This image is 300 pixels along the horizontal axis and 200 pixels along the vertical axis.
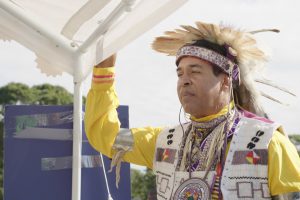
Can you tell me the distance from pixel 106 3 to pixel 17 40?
58cm

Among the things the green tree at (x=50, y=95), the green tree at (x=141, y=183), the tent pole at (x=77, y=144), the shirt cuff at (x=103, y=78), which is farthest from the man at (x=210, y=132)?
the green tree at (x=141, y=183)

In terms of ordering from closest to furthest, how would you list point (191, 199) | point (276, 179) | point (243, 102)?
point (276, 179)
point (191, 199)
point (243, 102)

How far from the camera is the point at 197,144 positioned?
9.30ft

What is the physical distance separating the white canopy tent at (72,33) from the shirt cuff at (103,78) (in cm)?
10

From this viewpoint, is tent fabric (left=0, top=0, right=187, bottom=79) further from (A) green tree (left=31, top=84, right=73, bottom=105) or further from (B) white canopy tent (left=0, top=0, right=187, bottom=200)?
(A) green tree (left=31, top=84, right=73, bottom=105)

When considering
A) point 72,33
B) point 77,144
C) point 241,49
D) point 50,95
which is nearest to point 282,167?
point 241,49

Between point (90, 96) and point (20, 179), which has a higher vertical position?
→ point (90, 96)

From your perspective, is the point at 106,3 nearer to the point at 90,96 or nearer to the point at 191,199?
the point at 90,96

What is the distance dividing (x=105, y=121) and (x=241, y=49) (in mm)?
704

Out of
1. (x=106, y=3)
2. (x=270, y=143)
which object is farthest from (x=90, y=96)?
(x=270, y=143)

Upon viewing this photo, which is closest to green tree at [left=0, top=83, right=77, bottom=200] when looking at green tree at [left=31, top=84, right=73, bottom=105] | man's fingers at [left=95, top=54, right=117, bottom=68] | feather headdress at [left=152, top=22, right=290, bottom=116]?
green tree at [left=31, top=84, right=73, bottom=105]

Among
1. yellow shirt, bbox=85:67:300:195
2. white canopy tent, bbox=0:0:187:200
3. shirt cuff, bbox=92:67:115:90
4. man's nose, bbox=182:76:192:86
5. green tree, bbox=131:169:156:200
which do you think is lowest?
green tree, bbox=131:169:156:200

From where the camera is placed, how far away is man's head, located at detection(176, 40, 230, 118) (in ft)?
8.87

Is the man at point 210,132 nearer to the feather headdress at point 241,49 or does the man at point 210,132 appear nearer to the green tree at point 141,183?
the feather headdress at point 241,49
